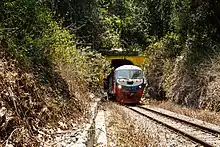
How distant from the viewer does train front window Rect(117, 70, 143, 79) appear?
31.8 meters

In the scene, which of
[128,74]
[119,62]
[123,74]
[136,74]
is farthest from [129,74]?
[119,62]

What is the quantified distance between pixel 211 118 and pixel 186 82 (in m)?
8.83

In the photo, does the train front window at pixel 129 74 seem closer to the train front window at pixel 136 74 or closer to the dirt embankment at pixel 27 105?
the train front window at pixel 136 74

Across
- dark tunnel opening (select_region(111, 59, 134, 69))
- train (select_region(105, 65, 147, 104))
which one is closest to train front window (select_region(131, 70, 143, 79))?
train (select_region(105, 65, 147, 104))

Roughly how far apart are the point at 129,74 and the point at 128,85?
136cm

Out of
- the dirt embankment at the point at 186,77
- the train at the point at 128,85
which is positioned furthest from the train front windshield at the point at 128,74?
the dirt embankment at the point at 186,77

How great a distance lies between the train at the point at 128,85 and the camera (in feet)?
100

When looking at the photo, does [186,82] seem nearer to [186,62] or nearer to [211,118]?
[186,62]

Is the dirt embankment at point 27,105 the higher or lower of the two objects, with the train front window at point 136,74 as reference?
higher

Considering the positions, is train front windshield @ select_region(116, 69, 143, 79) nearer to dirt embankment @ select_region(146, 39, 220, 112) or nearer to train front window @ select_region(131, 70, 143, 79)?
train front window @ select_region(131, 70, 143, 79)

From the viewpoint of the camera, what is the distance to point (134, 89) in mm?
30672

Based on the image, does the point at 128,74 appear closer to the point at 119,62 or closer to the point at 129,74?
the point at 129,74

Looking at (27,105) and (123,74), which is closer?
(27,105)

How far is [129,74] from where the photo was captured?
3194 centimetres
